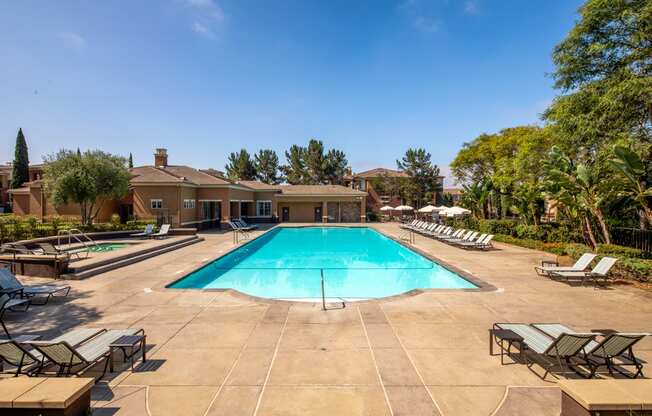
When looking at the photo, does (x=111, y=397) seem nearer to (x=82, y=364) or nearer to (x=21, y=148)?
(x=82, y=364)

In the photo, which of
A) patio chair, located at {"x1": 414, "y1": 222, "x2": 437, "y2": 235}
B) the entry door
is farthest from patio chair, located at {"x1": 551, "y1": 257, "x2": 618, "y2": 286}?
the entry door

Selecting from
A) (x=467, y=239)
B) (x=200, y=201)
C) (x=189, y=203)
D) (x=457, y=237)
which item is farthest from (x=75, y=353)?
(x=200, y=201)

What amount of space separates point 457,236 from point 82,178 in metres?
25.4

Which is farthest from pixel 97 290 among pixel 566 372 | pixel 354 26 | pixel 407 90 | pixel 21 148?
pixel 21 148

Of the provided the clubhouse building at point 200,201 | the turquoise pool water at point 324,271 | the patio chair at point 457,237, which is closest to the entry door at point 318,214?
the clubhouse building at point 200,201

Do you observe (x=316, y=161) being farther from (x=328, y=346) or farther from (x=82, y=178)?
(x=328, y=346)

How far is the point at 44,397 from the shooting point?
3.09 m

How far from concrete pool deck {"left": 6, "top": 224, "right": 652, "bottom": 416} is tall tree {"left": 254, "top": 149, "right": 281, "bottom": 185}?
52.5 meters

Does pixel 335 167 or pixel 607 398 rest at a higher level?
pixel 335 167

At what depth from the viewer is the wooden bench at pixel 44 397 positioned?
3.02 m

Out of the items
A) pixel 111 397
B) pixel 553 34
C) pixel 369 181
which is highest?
pixel 553 34

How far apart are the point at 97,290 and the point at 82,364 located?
228 inches

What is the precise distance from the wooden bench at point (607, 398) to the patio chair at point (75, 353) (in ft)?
18.5

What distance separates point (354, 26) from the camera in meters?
18.2
